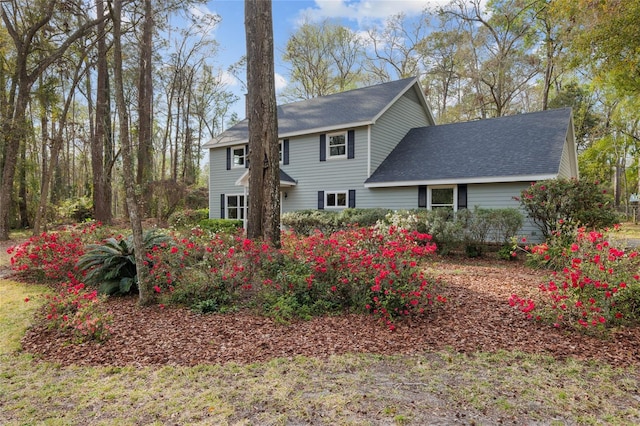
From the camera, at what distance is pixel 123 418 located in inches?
94.0

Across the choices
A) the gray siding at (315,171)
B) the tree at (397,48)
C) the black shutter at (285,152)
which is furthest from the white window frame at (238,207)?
the tree at (397,48)

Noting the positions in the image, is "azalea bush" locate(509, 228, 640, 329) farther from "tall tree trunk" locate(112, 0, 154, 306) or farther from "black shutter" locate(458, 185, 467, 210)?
"black shutter" locate(458, 185, 467, 210)

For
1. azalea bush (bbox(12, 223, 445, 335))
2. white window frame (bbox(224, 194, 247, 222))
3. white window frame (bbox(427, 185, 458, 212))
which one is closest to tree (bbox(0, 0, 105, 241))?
white window frame (bbox(224, 194, 247, 222))

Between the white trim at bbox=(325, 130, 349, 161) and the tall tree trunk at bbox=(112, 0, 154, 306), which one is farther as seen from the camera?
the white trim at bbox=(325, 130, 349, 161)

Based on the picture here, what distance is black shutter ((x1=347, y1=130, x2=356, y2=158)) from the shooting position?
44.2 ft

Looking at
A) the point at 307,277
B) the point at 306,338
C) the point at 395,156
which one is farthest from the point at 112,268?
the point at 395,156

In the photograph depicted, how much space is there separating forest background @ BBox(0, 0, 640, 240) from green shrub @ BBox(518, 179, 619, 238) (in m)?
5.26

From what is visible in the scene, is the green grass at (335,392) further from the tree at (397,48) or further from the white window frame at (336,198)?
the tree at (397,48)

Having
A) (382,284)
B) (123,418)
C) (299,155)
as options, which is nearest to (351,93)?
(299,155)

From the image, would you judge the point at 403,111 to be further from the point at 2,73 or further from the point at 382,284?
the point at 2,73

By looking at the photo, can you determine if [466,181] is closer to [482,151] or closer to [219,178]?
[482,151]

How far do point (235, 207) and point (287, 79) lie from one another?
13.3 m

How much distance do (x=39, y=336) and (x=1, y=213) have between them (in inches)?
462

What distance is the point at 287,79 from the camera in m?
25.6
